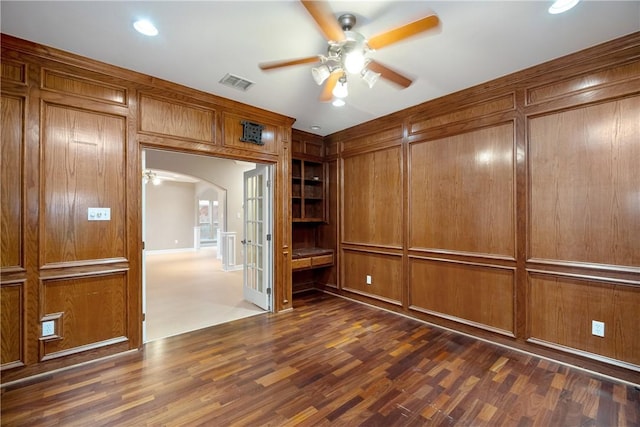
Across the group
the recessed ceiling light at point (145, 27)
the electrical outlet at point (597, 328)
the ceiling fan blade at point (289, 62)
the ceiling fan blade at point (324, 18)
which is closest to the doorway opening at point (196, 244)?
the recessed ceiling light at point (145, 27)

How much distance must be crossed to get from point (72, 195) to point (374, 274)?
3617 millimetres

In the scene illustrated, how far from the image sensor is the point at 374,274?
13.8ft

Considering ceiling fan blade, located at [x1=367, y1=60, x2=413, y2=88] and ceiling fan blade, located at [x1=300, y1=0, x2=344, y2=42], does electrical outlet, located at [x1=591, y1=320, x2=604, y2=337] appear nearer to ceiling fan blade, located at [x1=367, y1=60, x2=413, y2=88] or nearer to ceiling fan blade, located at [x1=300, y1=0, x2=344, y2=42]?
ceiling fan blade, located at [x1=367, y1=60, x2=413, y2=88]

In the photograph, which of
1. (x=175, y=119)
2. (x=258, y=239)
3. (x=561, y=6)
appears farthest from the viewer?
(x=258, y=239)

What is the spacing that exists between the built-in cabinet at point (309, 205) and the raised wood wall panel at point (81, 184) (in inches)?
95.8

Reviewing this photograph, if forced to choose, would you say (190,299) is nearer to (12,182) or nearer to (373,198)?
(12,182)

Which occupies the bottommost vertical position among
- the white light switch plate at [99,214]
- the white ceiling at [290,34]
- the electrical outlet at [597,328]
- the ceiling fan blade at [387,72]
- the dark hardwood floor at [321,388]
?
the dark hardwood floor at [321,388]

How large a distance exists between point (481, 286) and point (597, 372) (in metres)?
1.07

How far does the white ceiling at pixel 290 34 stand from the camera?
189 cm

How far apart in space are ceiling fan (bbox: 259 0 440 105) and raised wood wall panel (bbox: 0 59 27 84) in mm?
2027

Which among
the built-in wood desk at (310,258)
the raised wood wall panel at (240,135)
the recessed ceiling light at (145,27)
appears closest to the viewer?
the recessed ceiling light at (145,27)

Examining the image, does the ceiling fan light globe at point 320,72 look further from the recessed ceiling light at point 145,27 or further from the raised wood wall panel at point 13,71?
the raised wood wall panel at point 13,71

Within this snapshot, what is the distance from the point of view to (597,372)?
2408 millimetres

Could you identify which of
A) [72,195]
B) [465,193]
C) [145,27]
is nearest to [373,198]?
[465,193]
